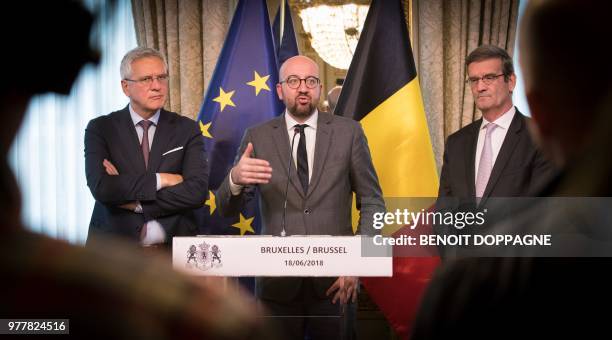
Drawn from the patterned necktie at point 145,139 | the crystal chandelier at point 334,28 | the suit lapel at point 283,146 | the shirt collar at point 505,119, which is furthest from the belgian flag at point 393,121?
the patterned necktie at point 145,139

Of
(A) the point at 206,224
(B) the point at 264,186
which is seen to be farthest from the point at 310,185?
(A) the point at 206,224

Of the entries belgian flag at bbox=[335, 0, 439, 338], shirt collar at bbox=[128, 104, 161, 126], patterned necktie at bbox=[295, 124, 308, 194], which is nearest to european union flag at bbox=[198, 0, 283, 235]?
belgian flag at bbox=[335, 0, 439, 338]

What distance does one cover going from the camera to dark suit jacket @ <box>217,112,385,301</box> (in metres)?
4.05

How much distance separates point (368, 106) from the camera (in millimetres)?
5215

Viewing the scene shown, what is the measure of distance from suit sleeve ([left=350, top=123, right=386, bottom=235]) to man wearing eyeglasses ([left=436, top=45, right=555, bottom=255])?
41cm

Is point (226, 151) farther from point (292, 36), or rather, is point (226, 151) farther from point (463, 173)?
point (463, 173)

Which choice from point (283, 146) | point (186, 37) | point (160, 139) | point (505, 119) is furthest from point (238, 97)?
point (505, 119)

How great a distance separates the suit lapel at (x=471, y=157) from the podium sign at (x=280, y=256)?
37.1 inches

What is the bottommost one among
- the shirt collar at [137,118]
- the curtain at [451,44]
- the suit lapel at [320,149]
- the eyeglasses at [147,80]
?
the suit lapel at [320,149]

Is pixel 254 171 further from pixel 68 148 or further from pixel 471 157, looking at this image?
pixel 68 148

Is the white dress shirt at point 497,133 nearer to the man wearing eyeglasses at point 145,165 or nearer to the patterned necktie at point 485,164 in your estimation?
the patterned necktie at point 485,164

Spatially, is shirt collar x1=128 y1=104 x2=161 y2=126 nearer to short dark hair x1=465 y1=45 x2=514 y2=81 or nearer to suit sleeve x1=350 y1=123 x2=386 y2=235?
suit sleeve x1=350 y1=123 x2=386 y2=235

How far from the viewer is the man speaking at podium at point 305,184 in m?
3.81

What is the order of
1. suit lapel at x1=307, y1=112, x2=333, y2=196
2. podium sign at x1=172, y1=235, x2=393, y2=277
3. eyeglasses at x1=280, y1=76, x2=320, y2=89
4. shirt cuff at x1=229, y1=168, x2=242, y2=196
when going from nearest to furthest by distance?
podium sign at x1=172, y1=235, x2=393, y2=277, shirt cuff at x1=229, y1=168, x2=242, y2=196, suit lapel at x1=307, y1=112, x2=333, y2=196, eyeglasses at x1=280, y1=76, x2=320, y2=89
